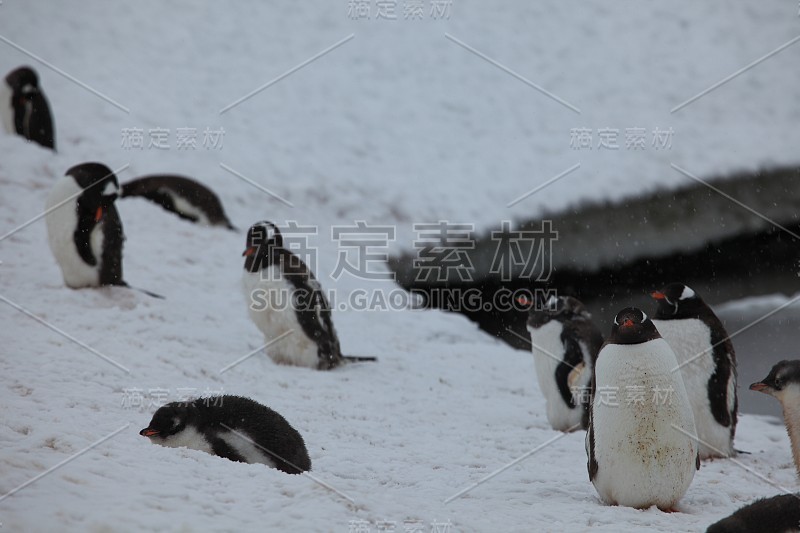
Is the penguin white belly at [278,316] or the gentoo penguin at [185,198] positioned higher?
the gentoo penguin at [185,198]

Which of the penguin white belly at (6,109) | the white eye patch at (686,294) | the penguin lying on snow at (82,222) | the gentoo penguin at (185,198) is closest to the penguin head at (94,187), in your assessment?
the penguin lying on snow at (82,222)

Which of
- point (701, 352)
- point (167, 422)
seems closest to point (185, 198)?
point (167, 422)

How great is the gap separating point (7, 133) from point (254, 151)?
2923mm

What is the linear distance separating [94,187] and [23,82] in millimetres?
4100

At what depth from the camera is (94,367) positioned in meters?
4.70

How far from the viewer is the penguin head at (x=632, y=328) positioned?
131 inches

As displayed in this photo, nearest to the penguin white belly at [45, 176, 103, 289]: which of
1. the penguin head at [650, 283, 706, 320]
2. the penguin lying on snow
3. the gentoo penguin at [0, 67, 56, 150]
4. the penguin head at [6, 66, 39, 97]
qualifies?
the penguin lying on snow

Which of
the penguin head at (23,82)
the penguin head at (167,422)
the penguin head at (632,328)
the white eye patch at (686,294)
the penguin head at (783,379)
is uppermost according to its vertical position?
the penguin head at (23,82)

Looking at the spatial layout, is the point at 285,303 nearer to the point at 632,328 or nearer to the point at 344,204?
the point at 632,328

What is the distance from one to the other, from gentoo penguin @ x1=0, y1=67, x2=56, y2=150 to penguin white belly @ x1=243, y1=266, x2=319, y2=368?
4.55 metres

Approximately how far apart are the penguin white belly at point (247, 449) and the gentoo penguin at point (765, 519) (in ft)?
5.48

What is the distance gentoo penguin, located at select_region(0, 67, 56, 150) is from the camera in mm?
9156

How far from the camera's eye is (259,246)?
5723 mm

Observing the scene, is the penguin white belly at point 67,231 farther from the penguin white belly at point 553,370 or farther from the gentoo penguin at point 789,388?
the gentoo penguin at point 789,388
